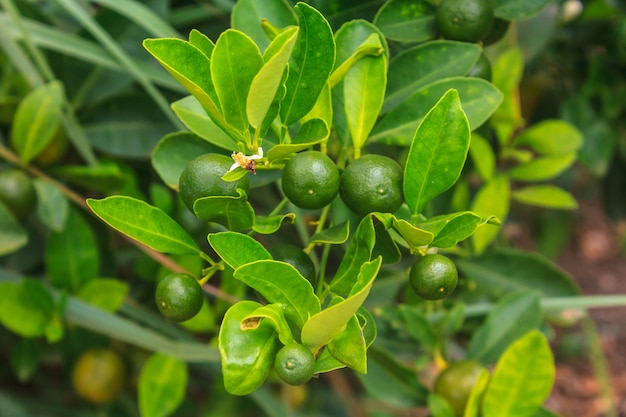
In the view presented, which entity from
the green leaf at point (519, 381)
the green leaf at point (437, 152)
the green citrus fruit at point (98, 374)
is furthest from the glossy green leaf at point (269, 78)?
the green citrus fruit at point (98, 374)

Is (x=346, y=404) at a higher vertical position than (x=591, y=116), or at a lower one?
lower

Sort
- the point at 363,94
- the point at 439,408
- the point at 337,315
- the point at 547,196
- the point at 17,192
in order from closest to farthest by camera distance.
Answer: the point at 337,315
the point at 363,94
the point at 439,408
the point at 17,192
the point at 547,196

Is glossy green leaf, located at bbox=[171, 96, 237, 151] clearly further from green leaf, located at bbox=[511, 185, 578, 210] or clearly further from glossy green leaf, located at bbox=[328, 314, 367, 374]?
green leaf, located at bbox=[511, 185, 578, 210]

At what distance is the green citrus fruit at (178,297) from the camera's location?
0.48 metres

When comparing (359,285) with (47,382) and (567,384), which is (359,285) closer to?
(47,382)

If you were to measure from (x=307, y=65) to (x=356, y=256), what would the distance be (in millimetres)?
133

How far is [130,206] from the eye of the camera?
48cm

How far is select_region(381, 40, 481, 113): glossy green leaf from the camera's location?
0.58 metres

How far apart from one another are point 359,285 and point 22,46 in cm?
60

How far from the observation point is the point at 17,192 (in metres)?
0.78

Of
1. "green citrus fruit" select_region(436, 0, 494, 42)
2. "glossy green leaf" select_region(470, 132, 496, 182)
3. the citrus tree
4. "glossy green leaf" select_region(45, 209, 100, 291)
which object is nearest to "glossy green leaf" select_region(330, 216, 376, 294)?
the citrus tree

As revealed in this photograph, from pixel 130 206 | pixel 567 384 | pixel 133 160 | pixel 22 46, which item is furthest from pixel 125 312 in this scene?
pixel 567 384

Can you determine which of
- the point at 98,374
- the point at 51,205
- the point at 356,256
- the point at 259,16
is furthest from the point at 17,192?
the point at 356,256

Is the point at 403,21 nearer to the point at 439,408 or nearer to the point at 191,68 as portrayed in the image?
the point at 191,68
